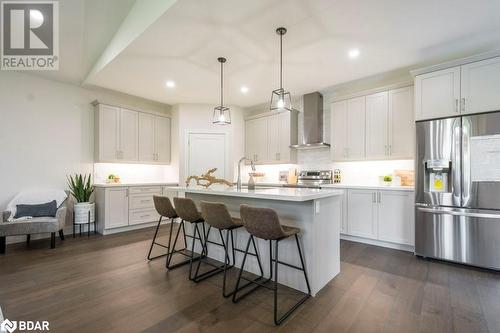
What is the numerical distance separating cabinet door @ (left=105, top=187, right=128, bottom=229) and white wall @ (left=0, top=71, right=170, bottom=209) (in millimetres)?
867

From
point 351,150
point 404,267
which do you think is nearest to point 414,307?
point 404,267

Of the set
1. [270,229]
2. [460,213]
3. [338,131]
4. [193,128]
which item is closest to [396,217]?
[460,213]

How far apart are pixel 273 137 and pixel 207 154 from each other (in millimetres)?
1675

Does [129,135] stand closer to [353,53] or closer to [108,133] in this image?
[108,133]

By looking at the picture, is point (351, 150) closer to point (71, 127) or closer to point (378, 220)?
point (378, 220)

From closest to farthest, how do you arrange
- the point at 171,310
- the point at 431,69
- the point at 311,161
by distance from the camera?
the point at 171,310, the point at 431,69, the point at 311,161

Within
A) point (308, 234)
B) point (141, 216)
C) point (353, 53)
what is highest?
point (353, 53)

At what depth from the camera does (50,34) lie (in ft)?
11.6

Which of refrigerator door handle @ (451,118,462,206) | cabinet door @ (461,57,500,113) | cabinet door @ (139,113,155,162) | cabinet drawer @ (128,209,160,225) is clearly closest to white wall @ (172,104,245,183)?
cabinet door @ (139,113,155,162)

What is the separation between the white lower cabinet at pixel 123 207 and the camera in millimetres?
4465

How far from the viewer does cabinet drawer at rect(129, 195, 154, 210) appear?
15.8 feet

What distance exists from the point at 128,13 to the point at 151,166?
3391 millimetres

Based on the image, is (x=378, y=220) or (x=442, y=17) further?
(x=378, y=220)

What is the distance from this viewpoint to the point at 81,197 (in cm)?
444
